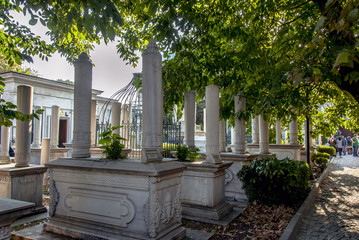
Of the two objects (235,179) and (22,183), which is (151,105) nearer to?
(22,183)

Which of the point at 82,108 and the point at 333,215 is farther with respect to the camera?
the point at 333,215

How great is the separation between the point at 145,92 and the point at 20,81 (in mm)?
14905

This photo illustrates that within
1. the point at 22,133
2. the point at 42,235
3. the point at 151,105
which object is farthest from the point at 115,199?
the point at 22,133

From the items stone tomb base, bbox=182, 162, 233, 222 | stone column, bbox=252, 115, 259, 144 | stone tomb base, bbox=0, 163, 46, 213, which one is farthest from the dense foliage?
stone column, bbox=252, 115, 259, 144

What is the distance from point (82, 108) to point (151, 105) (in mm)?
1568

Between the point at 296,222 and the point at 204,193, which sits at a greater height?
the point at 204,193

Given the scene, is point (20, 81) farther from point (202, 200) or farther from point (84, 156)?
point (202, 200)

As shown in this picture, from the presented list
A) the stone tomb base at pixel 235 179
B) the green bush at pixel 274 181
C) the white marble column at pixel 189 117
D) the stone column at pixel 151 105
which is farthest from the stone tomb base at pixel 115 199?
the stone tomb base at pixel 235 179

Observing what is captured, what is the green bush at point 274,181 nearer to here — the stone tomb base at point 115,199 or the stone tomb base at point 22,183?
the stone tomb base at point 115,199

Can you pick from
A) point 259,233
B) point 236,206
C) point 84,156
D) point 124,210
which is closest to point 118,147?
point 84,156

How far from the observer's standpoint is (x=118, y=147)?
491cm

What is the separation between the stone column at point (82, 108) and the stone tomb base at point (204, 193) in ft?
8.52

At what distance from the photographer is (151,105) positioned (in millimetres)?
4488

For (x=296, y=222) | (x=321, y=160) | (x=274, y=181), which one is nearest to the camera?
(x=296, y=222)
